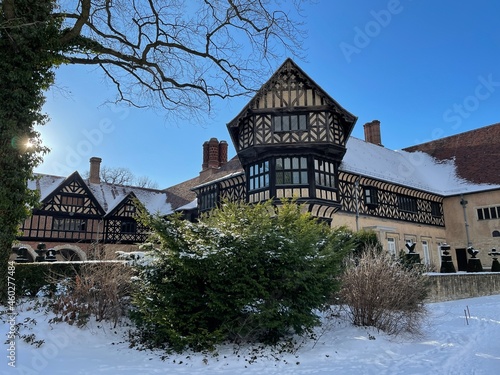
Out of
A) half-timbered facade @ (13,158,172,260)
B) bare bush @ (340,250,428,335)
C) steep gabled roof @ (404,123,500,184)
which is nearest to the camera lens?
bare bush @ (340,250,428,335)

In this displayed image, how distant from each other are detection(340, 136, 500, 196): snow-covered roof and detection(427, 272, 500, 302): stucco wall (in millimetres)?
7659

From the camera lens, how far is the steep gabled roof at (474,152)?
26.6 metres

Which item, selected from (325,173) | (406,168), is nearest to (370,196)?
(325,173)

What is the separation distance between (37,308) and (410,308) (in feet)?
26.8

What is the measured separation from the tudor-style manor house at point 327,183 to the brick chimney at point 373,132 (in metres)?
0.08

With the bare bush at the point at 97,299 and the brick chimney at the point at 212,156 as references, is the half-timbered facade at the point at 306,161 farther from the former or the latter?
the bare bush at the point at 97,299

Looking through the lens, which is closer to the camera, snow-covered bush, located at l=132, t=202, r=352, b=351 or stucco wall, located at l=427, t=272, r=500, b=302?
snow-covered bush, located at l=132, t=202, r=352, b=351

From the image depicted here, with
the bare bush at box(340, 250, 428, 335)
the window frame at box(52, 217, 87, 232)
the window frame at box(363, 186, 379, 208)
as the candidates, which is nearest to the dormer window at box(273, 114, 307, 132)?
the window frame at box(363, 186, 379, 208)

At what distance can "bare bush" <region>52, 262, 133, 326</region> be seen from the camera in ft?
26.7

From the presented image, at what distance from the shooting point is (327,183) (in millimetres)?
19047

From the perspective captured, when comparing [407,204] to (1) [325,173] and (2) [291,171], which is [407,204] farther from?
(2) [291,171]

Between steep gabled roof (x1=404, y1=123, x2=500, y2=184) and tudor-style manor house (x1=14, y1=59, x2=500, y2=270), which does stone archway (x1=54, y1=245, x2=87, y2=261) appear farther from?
steep gabled roof (x1=404, y1=123, x2=500, y2=184)

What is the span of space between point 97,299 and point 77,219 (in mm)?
23150

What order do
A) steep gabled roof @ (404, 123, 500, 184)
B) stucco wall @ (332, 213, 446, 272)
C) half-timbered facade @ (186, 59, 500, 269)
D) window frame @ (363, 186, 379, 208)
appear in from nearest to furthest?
1. half-timbered facade @ (186, 59, 500, 269)
2. stucco wall @ (332, 213, 446, 272)
3. window frame @ (363, 186, 379, 208)
4. steep gabled roof @ (404, 123, 500, 184)
